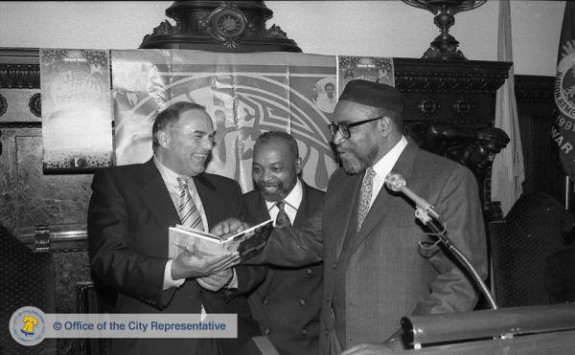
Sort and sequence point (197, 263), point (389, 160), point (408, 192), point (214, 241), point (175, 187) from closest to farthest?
point (408, 192), point (214, 241), point (197, 263), point (389, 160), point (175, 187)

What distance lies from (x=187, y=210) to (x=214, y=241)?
0.48 metres

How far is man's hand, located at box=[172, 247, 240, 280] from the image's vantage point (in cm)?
234

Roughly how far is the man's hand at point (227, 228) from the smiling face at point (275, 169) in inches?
27.4

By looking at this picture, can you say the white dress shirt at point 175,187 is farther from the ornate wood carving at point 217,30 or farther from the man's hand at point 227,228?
the ornate wood carving at point 217,30

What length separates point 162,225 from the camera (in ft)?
8.46

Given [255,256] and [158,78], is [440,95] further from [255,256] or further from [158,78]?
[255,256]

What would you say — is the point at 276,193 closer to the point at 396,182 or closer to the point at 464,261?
the point at 396,182

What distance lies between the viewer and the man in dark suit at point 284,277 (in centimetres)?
298

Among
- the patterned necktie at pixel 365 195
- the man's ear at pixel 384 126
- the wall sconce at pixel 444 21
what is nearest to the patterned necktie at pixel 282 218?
the patterned necktie at pixel 365 195

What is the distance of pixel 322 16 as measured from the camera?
17.5 ft

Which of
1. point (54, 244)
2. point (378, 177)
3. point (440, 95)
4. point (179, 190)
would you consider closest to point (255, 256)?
point (179, 190)

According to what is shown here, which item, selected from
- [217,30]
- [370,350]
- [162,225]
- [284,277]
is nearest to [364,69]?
[217,30]

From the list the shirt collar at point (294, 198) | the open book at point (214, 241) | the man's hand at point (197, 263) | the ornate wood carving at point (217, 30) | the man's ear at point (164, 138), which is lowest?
the man's hand at point (197, 263)

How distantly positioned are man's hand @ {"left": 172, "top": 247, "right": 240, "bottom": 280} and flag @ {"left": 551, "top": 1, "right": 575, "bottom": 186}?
156 inches
